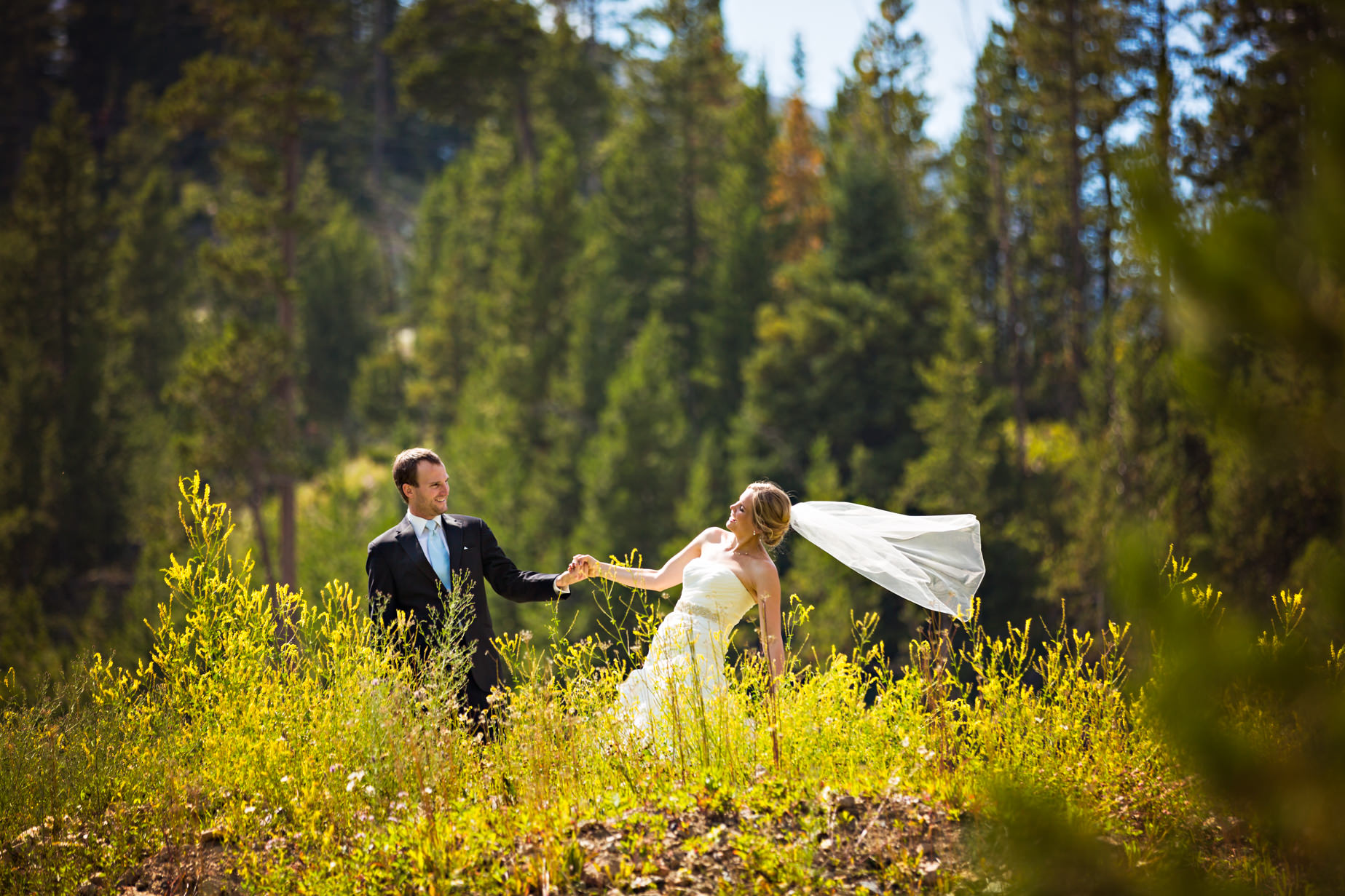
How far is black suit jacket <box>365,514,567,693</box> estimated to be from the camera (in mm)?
4934

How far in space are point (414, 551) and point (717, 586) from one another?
63.8 inches

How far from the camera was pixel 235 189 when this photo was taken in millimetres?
38688

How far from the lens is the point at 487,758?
434cm

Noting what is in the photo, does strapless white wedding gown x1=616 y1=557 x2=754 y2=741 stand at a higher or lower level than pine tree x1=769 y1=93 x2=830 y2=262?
lower

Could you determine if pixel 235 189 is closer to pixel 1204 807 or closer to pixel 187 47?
pixel 187 47

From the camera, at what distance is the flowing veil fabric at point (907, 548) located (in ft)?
18.8

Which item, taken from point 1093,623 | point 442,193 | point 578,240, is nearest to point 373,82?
point 442,193

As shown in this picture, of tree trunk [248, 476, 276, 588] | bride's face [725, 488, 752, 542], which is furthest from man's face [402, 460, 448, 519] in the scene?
tree trunk [248, 476, 276, 588]

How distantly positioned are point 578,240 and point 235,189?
559 inches

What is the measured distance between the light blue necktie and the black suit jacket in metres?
0.03

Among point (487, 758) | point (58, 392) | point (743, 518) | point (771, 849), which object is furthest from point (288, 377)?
point (771, 849)

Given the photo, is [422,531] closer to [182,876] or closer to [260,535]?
[182,876]

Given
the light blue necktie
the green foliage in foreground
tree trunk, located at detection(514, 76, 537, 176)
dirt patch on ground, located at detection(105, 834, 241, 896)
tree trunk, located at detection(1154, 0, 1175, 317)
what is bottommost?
dirt patch on ground, located at detection(105, 834, 241, 896)

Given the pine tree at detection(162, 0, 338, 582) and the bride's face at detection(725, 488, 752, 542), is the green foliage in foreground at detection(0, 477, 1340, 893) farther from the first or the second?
the pine tree at detection(162, 0, 338, 582)
